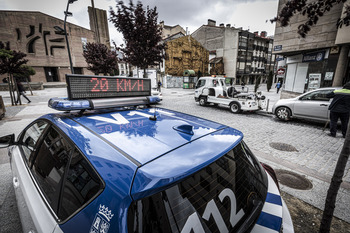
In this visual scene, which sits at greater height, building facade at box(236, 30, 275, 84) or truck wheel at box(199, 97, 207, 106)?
building facade at box(236, 30, 275, 84)

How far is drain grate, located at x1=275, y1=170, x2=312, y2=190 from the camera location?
3201 millimetres

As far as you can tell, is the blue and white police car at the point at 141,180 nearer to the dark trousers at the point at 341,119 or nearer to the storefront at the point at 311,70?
the dark trousers at the point at 341,119

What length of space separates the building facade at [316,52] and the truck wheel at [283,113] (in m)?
5.39

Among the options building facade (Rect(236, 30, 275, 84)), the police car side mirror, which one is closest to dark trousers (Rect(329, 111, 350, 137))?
the police car side mirror

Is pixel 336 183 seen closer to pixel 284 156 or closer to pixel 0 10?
pixel 284 156

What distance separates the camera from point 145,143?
1.31 m

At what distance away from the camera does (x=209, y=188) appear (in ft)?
3.66

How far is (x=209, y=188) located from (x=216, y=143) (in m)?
0.37

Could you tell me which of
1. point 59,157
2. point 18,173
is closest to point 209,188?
point 59,157

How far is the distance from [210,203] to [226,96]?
10.2 metres

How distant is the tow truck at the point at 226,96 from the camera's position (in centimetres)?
938

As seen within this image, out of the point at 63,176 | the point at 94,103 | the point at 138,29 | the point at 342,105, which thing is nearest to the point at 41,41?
the point at 138,29

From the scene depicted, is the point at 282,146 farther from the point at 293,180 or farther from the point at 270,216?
the point at 270,216

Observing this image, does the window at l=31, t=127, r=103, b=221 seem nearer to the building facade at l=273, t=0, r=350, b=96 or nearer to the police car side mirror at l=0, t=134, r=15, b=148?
the police car side mirror at l=0, t=134, r=15, b=148
